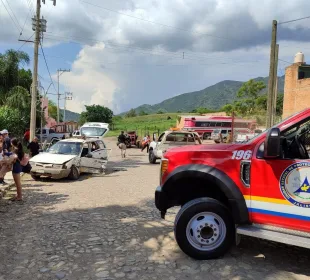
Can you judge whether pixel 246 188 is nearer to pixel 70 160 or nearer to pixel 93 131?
pixel 70 160

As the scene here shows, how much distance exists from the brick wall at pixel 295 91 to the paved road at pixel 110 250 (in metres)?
26.0

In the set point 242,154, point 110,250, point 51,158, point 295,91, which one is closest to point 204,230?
point 242,154

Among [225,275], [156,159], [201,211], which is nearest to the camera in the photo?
[225,275]

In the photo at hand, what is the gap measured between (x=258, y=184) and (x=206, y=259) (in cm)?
119

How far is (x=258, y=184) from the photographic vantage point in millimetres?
3959

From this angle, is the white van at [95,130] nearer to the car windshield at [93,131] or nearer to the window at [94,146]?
the car windshield at [93,131]

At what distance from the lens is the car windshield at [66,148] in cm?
1227

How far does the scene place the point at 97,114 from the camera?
79.3 m

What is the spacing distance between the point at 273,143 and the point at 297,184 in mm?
564

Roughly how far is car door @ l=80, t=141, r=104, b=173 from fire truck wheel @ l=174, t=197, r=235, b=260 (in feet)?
27.7

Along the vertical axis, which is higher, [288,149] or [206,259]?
[288,149]

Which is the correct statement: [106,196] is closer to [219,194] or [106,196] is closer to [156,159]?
[219,194]

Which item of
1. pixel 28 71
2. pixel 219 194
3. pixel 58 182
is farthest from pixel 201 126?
pixel 219 194

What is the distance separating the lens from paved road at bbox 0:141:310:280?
3.97 metres
